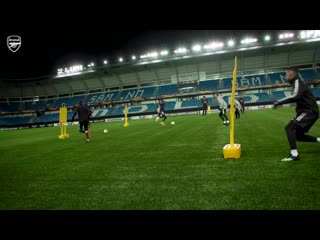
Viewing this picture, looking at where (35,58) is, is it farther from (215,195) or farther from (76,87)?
(215,195)

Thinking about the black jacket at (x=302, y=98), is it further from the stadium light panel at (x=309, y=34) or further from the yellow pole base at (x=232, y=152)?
the stadium light panel at (x=309, y=34)

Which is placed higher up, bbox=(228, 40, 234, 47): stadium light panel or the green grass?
bbox=(228, 40, 234, 47): stadium light panel

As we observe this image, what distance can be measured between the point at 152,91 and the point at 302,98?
53.9 m

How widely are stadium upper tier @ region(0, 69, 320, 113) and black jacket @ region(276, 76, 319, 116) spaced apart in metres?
48.2

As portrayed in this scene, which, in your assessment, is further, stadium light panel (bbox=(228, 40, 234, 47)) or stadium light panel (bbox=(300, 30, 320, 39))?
stadium light panel (bbox=(228, 40, 234, 47))

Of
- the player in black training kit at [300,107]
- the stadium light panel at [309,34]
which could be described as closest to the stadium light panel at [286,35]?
the stadium light panel at [309,34]

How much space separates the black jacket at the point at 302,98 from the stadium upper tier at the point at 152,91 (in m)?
48.2

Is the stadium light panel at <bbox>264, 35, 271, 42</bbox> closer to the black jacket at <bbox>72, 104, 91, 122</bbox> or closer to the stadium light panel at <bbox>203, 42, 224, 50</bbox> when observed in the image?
the stadium light panel at <bbox>203, 42, 224, 50</bbox>

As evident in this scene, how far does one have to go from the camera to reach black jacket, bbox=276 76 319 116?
6211 mm

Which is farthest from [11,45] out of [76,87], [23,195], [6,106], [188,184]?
[6,106]

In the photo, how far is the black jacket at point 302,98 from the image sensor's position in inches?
245

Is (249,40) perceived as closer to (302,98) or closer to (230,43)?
(230,43)

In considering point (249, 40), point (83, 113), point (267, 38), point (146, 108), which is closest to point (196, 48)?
point (249, 40)

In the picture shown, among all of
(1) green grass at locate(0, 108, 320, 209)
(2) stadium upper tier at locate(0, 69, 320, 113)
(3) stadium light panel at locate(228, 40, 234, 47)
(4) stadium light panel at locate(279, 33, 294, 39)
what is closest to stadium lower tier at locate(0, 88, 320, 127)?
(2) stadium upper tier at locate(0, 69, 320, 113)
